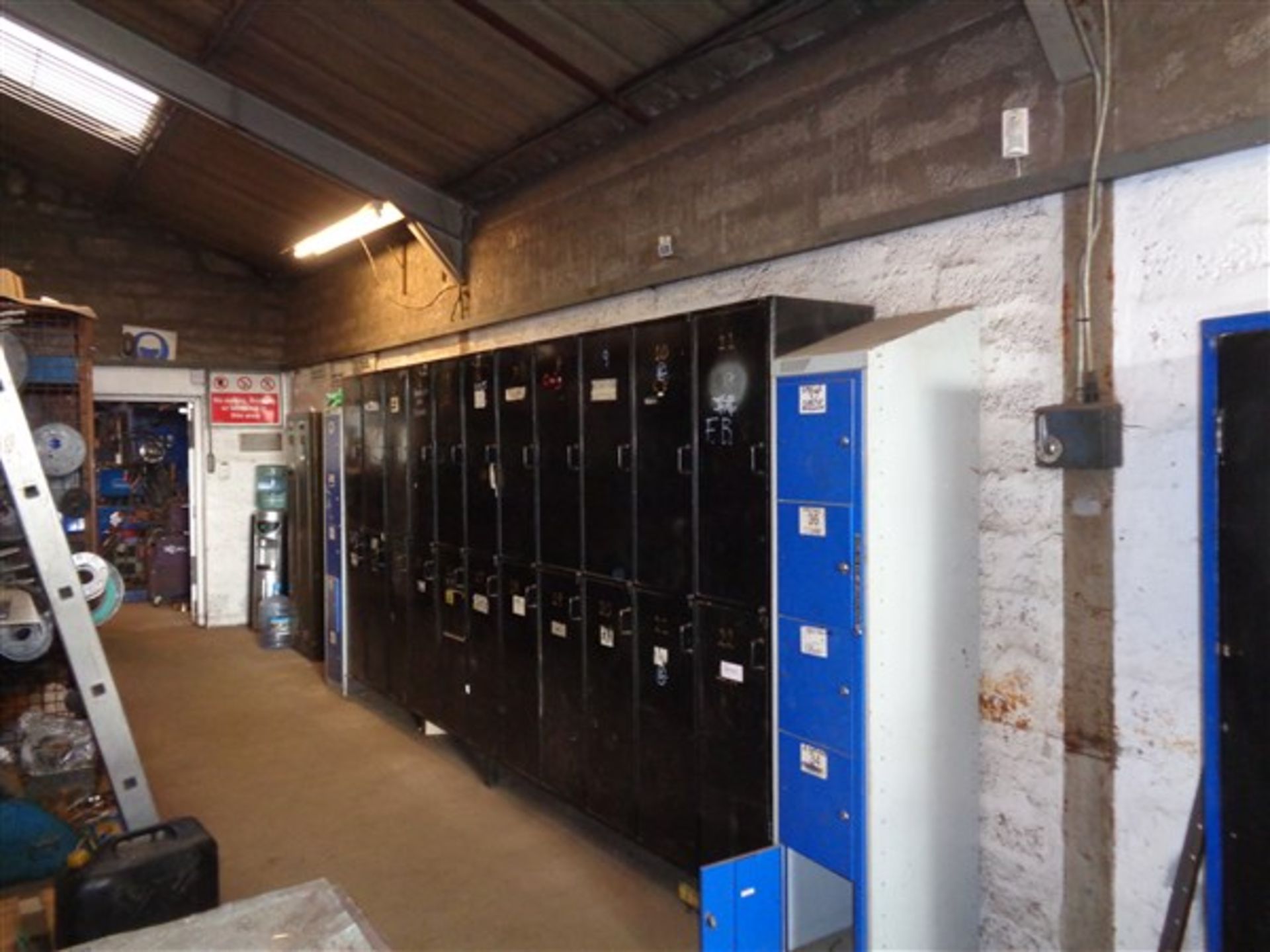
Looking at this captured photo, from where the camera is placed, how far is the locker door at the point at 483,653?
4.16 metres

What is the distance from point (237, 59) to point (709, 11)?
256 centimetres

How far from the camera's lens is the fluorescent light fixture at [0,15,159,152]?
488 cm

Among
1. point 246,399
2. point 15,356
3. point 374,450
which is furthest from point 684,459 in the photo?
point 246,399

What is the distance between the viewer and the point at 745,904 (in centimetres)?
244

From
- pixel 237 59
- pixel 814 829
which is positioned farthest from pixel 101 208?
pixel 814 829

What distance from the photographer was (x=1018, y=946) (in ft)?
8.50

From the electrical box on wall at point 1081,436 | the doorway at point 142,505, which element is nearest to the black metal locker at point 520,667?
the electrical box on wall at point 1081,436

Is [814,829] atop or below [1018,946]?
atop

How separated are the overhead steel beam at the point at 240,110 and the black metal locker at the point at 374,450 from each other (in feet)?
3.06

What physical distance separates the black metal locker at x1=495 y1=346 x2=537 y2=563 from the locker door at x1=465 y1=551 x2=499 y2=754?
0.26m

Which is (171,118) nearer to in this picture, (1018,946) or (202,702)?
(202,702)

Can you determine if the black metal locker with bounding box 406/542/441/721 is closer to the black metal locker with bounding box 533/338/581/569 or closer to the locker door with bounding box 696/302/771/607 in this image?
the black metal locker with bounding box 533/338/581/569

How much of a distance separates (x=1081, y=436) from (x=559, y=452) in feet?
6.48

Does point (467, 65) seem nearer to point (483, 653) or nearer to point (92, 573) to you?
point (92, 573)
